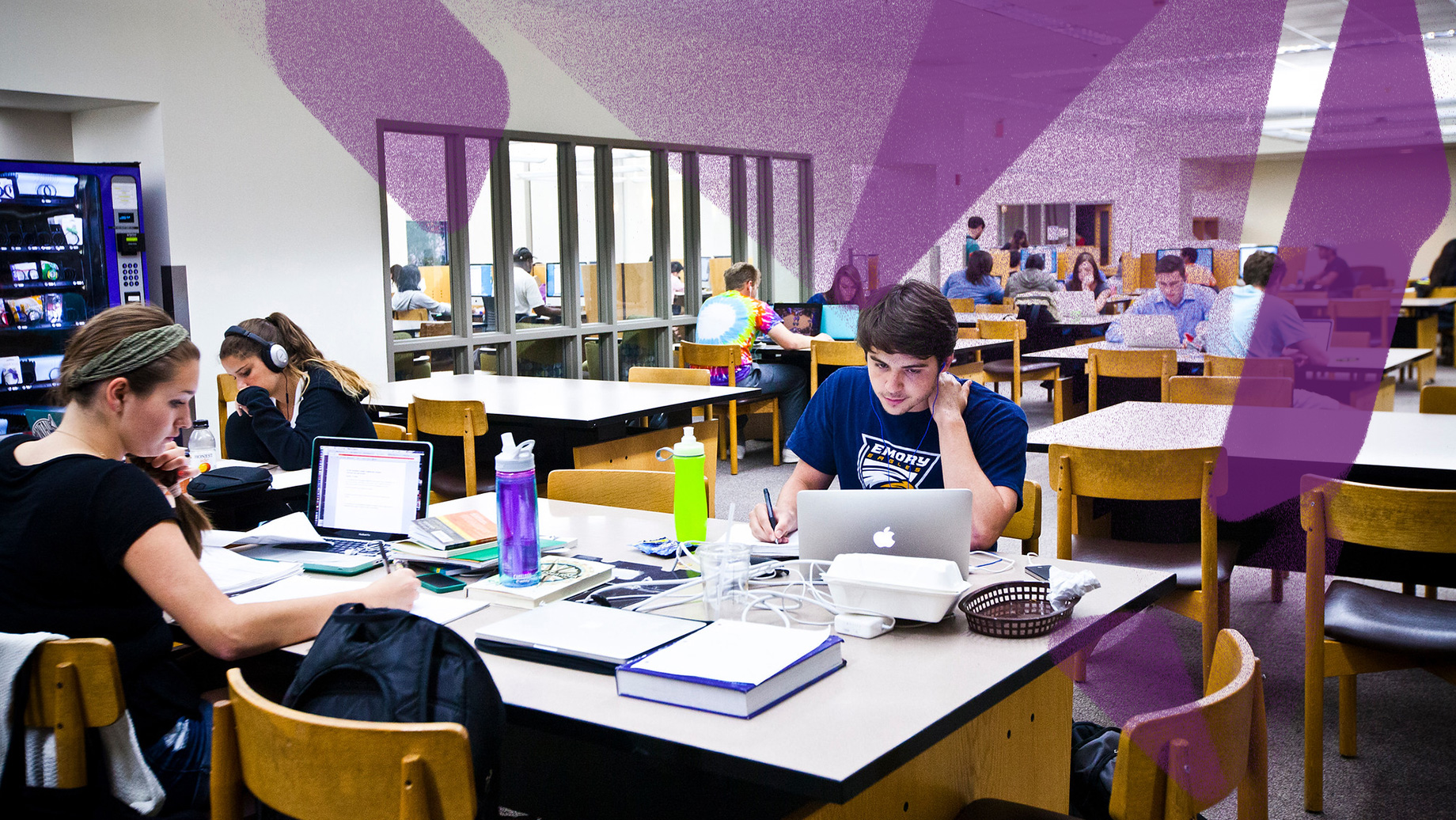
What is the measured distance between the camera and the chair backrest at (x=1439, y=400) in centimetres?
336

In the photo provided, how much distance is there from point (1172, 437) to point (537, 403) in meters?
2.16

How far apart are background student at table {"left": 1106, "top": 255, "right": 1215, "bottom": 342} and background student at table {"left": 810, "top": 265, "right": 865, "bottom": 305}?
1381mm

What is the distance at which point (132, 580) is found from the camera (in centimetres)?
152

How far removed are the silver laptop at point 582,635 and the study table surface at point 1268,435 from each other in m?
1.18

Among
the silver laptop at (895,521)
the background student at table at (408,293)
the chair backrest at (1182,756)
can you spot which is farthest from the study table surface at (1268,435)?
the background student at table at (408,293)

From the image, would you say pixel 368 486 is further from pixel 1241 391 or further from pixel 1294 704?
pixel 1241 391

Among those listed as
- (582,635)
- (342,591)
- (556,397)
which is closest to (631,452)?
(556,397)

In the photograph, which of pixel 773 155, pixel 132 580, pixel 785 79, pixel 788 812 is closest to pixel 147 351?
pixel 132 580

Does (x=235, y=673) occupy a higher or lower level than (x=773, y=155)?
lower

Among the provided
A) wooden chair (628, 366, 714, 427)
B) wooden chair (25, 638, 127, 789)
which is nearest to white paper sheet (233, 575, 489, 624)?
wooden chair (25, 638, 127, 789)

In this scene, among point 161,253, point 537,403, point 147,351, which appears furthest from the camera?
point 161,253

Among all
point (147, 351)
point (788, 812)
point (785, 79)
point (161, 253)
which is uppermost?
point (785, 79)

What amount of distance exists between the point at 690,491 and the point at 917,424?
0.51 meters

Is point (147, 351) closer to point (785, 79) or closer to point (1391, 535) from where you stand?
point (1391, 535)
